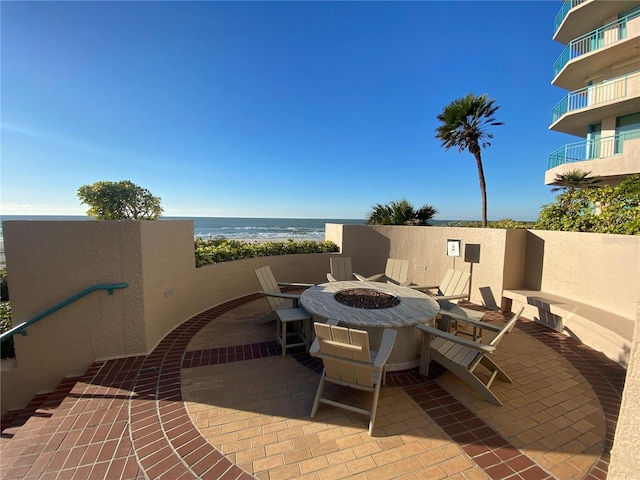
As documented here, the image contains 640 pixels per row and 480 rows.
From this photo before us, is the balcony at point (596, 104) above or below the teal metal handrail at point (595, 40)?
below

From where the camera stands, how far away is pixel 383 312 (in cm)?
362

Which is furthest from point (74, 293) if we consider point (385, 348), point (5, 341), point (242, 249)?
point (385, 348)

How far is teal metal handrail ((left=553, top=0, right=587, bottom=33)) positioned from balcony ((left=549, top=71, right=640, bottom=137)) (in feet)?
12.3

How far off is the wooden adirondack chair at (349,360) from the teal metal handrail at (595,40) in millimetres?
17610

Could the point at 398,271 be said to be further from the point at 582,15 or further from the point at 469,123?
the point at 582,15

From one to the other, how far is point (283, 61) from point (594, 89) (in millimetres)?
14608

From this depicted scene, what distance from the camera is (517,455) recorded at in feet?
6.86

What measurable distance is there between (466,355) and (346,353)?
166 cm

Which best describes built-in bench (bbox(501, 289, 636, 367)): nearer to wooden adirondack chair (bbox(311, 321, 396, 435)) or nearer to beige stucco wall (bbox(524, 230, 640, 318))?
beige stucco wall (bbox(524, 230, 640, 318))

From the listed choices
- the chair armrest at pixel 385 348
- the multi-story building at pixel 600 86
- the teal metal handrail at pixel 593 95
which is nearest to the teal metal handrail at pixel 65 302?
the chair armrest at pixel 385 348

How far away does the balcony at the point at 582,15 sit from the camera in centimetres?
1095

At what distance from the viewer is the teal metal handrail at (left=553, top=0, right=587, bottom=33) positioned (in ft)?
39.5

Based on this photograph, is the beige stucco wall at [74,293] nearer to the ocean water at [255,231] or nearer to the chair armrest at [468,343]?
the chair armrest at [468,343]

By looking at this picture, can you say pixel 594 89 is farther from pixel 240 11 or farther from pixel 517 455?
pixel 517 455
